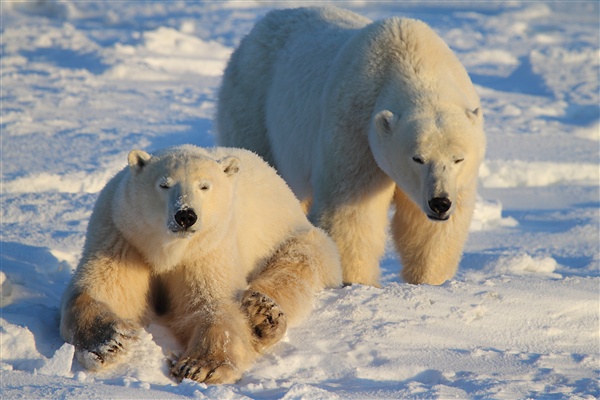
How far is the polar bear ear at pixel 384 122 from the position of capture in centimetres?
431

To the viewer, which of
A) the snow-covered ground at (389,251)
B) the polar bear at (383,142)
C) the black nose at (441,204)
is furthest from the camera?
the polar bear at (383,142)

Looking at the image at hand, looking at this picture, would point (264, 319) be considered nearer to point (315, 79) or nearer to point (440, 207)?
point (440, 207)

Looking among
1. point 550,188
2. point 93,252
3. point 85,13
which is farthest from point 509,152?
point 85,13

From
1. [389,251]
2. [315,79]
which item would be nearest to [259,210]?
[315,79]

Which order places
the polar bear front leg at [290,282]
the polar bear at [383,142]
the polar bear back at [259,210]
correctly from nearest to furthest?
1. the polar bear front leg at [290,282]
2. the polar bear back at [259,210]
3. the polar bear at [383,142]

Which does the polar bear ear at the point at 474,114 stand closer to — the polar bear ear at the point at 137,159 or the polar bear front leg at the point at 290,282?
the polar bear front leg at the point at 290,282

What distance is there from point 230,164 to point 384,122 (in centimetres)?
110

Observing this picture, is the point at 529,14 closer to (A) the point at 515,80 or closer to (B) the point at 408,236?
(A) the point at 515,80

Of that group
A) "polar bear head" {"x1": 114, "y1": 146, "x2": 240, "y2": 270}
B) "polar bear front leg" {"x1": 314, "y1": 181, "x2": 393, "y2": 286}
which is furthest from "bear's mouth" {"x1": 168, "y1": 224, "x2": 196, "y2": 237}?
"polar bear front leg" {"x1": 314, "y1": 181, "x2": 393, "y2": 286}

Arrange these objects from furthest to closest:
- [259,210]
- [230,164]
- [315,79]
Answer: [315,79]
[259,210]
[230,164]

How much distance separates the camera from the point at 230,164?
139 inches

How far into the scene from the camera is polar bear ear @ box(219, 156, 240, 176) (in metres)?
3.51

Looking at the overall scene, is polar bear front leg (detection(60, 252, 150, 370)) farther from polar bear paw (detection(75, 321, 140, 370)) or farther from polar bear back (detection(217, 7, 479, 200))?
polar bear back (detection(217, 7, 479, 200))

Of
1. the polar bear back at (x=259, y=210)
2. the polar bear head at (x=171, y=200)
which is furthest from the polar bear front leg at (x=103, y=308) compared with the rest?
the polar bear back at (x=259, y=210)
